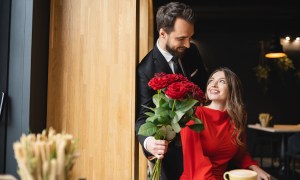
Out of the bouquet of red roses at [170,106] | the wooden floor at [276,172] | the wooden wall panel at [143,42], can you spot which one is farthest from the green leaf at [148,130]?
the wooden floor at [276,172]

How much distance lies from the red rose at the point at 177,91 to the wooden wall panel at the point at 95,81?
0.81 meters

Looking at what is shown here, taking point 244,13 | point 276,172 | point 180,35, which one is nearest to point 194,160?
point 180,35

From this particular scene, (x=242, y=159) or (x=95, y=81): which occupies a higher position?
(x=95, y=81)

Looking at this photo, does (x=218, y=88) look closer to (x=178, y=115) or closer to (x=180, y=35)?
(x=180, y=35)

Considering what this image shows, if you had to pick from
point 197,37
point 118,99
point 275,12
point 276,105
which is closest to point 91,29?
point 118,99

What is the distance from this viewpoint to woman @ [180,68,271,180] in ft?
5.83

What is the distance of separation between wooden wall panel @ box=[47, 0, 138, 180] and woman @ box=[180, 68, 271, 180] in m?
0.43

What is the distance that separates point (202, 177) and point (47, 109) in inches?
39.2

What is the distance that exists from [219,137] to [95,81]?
32.6 inches

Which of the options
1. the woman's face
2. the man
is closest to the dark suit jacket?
the man

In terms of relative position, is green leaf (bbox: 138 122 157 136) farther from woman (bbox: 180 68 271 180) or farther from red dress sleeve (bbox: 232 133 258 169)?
red dress sleeve (bbox: 232 133 258 169)

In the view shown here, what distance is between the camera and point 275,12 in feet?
22.5

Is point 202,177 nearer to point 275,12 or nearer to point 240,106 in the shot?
point 240,106

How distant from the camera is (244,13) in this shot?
6.80m
